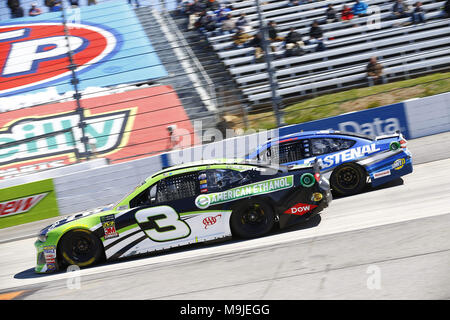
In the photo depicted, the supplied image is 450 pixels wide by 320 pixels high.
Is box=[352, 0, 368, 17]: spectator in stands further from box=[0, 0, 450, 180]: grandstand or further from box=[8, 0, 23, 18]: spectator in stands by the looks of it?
box=[8, 0, 23, 18]: spectator in stands

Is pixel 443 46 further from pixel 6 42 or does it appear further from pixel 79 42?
pixel 6 42

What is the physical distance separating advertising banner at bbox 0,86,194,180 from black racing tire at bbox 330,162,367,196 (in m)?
5.19

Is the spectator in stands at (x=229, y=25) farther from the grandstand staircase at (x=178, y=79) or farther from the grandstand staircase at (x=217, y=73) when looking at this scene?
the grandstand staircase at (x=178, y=79)

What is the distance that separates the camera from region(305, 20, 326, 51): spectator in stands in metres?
17.2

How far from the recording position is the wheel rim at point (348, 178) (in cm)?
874

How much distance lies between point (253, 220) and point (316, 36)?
11.7 meters

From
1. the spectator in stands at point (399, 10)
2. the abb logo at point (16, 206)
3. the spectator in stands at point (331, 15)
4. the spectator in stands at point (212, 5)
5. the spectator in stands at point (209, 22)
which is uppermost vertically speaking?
the spectator in stands at point (212, 5)

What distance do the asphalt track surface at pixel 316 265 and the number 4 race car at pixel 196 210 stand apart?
9.1 inches

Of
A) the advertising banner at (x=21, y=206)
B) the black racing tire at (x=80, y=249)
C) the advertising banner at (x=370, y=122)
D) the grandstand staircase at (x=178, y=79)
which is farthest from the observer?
the grandstand staircase at (x=178, y=79)

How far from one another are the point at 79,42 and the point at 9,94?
10.6 ft

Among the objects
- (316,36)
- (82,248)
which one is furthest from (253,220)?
(316,36)

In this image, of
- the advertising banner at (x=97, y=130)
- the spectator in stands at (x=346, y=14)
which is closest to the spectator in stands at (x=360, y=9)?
the spectator in stands at (x=346, y=14)
